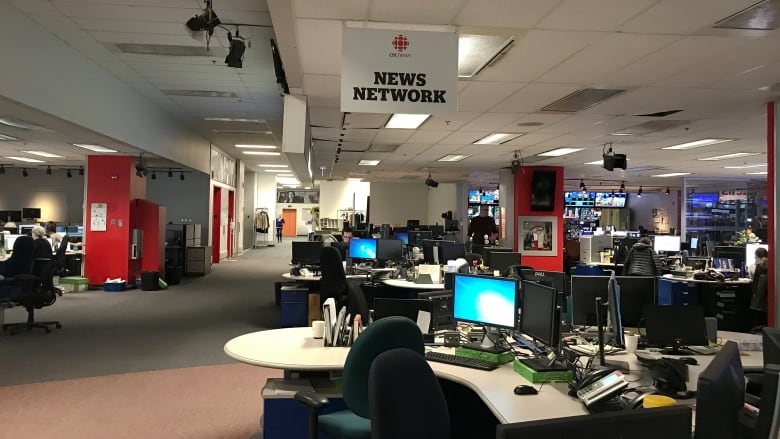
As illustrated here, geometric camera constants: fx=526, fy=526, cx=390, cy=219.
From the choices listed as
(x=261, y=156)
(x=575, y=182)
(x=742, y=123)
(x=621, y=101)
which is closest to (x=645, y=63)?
(x=621, y=101)

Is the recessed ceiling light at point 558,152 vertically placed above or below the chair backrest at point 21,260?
above

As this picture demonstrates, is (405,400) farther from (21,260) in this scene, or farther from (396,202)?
(396,202)

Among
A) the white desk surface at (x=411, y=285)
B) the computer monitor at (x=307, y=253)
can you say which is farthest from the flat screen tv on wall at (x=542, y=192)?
the white desk surface at (x=411, y=285)

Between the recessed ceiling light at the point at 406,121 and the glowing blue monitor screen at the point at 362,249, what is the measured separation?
2040mm

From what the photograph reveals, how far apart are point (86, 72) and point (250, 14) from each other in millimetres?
3316

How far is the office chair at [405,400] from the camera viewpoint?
2.11 meters

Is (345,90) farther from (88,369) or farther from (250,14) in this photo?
(88,369)

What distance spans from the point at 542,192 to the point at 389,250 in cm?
700

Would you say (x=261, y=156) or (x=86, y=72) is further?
(x=261, y=156)

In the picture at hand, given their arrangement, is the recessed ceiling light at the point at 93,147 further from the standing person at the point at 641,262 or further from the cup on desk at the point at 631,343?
the standing person at the point at 641,262

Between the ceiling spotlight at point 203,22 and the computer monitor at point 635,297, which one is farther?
the ceiling spotlight at point 203,22

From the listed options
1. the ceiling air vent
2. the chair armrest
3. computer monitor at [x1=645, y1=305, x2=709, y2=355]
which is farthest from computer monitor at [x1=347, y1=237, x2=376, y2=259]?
the chair armrest

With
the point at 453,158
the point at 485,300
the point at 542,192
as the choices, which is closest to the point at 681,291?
the point at 542,192

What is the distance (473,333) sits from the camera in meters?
4.17
